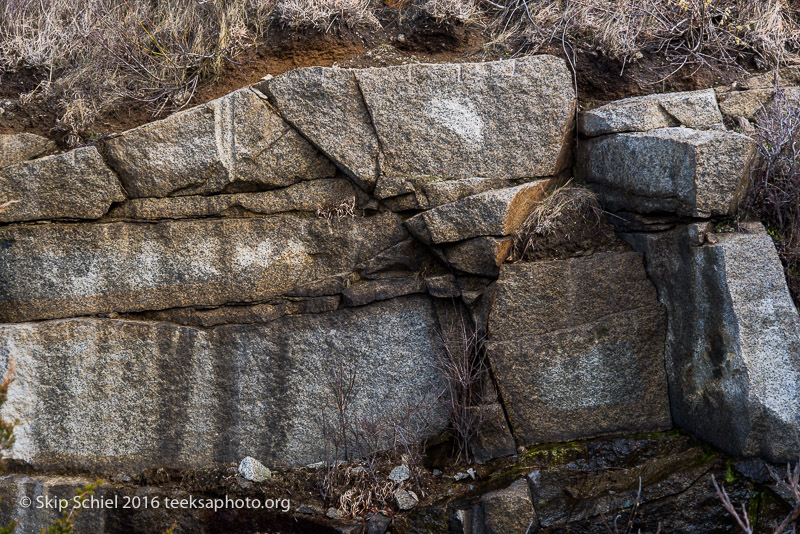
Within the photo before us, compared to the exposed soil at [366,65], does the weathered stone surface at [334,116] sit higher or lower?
lower

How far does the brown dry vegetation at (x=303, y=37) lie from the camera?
14.2ft

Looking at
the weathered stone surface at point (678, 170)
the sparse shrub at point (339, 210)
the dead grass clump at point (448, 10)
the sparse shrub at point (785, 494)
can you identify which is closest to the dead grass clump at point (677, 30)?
the dead grass clump at point (448, 10)

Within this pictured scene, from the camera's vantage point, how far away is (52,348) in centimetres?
386

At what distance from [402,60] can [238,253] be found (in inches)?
66.8

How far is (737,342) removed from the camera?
128 inches

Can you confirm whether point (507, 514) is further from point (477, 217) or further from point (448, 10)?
point (448, 10)

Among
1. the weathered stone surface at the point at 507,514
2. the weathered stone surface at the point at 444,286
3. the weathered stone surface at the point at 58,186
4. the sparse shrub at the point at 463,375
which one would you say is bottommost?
the weathered stone surface at the point at 507,514

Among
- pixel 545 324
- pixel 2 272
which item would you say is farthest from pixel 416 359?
pixel 2 272

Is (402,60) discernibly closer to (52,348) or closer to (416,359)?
(416,359)

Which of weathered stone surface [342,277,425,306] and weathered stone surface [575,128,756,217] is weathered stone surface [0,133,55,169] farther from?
weathered stone surface [575,128,756,217]

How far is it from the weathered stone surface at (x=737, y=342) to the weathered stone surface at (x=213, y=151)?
90.1 inches

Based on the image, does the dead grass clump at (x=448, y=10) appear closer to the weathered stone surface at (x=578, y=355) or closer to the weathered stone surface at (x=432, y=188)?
the weathered stone surface at (x=432, y=188)

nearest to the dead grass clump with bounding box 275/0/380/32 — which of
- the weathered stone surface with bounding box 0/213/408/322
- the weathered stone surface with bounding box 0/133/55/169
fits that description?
the weathered stone surface with bounding box 0/213/408/322

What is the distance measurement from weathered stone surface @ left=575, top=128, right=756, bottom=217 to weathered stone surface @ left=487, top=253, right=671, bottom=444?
501 millimetres
